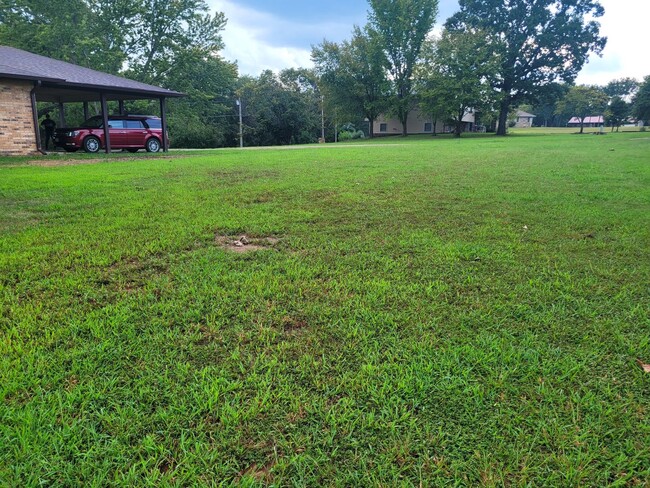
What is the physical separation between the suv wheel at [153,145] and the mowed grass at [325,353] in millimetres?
13754

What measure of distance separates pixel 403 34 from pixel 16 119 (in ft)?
122

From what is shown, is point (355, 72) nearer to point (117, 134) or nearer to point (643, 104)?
point (117, 134)

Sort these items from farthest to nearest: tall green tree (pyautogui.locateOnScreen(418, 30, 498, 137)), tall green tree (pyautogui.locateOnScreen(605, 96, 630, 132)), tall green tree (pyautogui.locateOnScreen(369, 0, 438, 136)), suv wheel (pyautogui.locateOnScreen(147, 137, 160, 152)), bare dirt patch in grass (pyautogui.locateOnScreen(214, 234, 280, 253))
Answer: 1. tall green tree (pyautogui.locateOnScreen(605, 96, 630, 132))
2. tall green tree (pyautogui.locateOnScreen(369, 0, 438, 136))
3. tall green tree (pyautogui.locateOnScreen(418, 30, 498, 137))
4. suv wheel (pyautogui.locateOnScreen(147, 137, 160, 152))
5. bare dirt patch in grass (pyautogui.locateOnScreen(214, 234, 280, 253))

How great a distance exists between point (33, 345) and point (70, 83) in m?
14.9

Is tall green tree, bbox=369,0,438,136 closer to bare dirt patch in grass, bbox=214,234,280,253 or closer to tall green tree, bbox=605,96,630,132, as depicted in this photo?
tall green tree, bbox=605,96,630,132

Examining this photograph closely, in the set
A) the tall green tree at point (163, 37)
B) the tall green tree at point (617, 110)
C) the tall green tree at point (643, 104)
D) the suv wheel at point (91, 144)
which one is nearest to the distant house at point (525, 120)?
the tall green tree at point (643, 104)

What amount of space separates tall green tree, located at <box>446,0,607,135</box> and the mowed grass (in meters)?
38.1

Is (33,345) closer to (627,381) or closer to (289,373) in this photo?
(289,373)

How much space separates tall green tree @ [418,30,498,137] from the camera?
3394 cm

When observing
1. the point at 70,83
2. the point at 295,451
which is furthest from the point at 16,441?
the point at 70,83

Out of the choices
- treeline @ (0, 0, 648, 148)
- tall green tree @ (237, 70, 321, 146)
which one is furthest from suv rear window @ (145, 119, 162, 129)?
tall green tree @ (237, 70, 321, 146)

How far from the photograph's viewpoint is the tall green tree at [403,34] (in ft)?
132

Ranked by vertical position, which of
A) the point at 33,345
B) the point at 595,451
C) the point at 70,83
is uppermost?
the point at 70,83

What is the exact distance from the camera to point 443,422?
1515 mm
